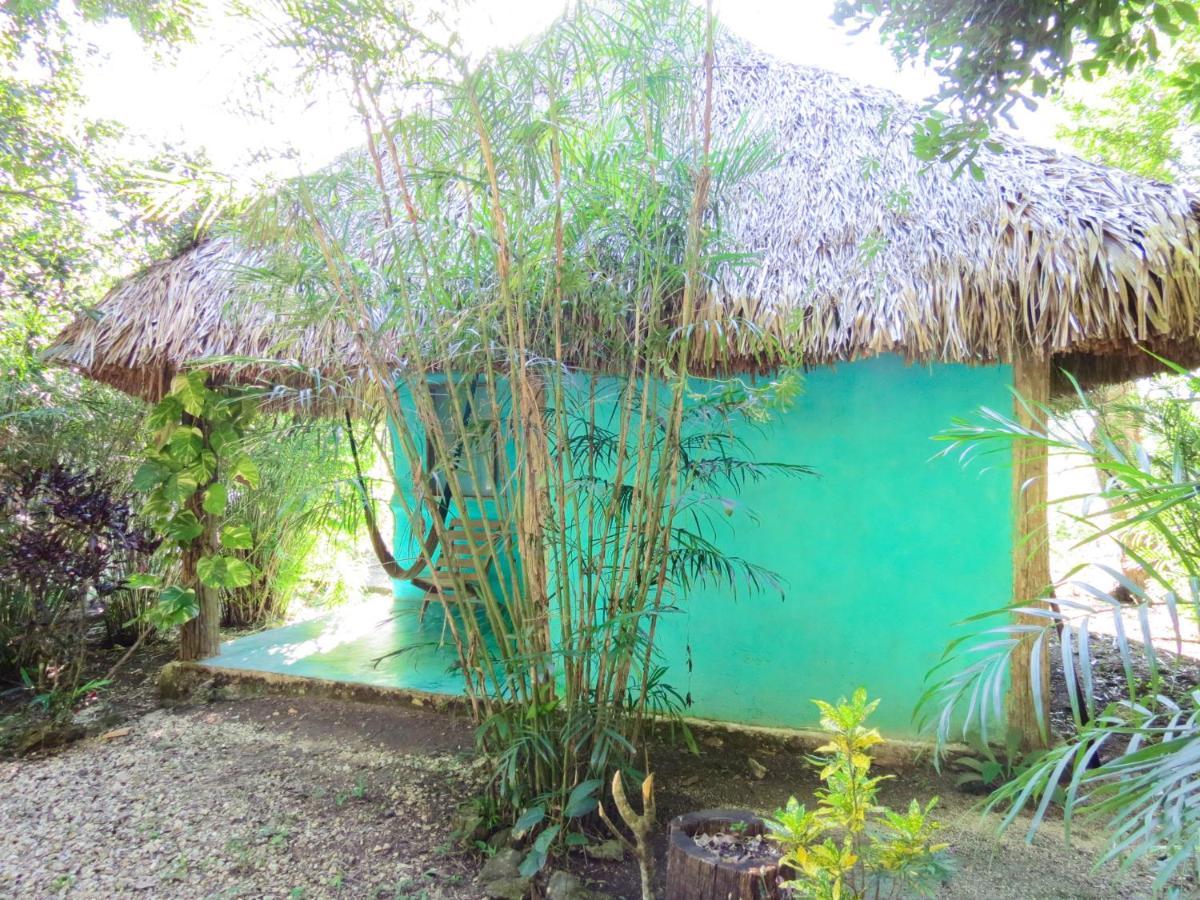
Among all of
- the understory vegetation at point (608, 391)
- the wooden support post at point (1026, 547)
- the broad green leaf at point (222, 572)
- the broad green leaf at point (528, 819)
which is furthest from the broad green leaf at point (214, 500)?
the wooden support post at point (1026, 547)

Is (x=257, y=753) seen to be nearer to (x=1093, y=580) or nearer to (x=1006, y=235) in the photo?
(x=1006, y=235)

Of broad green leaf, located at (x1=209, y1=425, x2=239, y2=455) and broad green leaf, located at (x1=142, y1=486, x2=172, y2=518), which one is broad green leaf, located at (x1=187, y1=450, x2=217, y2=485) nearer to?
broad green leaf, located at (x1=209, y1=425, x2=239, y2=455)

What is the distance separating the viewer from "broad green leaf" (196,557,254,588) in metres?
3.61

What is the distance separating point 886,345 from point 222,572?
130 inches

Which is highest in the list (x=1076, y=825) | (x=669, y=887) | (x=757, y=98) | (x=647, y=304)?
(x=757, y=98)

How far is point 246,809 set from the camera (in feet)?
8.24

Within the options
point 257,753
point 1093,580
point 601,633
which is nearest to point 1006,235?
point 601,633

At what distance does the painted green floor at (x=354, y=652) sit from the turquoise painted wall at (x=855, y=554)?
1.24 m

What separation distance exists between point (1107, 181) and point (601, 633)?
245 cm

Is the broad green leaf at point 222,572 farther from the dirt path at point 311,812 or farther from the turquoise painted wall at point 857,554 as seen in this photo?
the turquoise painted wall at point 857,554

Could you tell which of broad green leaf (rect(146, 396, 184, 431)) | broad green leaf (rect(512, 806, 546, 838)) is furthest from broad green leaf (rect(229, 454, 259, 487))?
broad green leaf (rect(512, 806, 546, 838))

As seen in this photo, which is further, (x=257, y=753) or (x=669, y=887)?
(x=257, y=753)

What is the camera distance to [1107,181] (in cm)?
260

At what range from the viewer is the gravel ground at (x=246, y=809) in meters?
2.09
